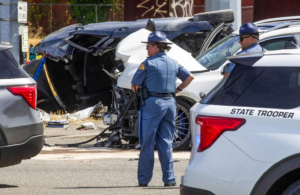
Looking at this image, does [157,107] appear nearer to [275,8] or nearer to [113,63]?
[113,63]

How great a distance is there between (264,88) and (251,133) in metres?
0.35

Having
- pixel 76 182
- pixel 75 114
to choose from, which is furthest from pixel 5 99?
pixel 75 114

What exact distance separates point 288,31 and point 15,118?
440 centimetres

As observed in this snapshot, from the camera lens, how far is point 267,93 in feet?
14.5

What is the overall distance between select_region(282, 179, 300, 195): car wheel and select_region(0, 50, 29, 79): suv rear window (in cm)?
335

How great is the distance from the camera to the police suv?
424 centimetres

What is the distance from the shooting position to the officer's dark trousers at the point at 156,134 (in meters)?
6.57

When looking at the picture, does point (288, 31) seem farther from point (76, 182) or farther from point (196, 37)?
point (76, 182)

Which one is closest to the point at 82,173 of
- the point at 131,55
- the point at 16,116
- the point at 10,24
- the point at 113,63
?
the point at 16,116

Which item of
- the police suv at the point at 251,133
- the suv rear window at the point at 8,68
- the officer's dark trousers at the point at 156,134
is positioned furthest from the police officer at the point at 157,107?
the police suv at the point at 251,133

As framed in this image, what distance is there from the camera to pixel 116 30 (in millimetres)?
11617

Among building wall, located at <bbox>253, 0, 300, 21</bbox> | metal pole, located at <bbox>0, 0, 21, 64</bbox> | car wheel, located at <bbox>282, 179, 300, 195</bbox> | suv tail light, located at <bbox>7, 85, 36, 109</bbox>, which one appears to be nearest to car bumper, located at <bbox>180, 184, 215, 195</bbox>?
car wheel, located at <bbox>282, 179, 300, 195</bbox>

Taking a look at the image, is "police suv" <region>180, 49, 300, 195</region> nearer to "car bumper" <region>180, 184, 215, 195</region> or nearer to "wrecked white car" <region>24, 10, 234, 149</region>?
"car bumper" <region>180, 184, 215, 195</region>

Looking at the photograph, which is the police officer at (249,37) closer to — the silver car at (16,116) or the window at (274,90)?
the silver car at (16,116)
